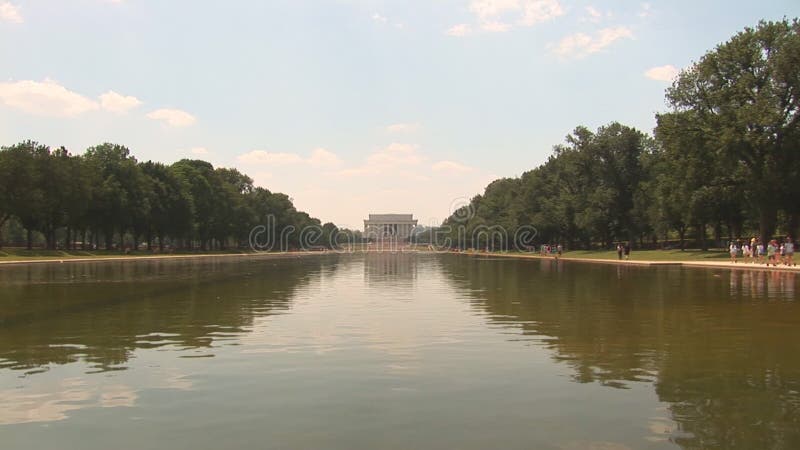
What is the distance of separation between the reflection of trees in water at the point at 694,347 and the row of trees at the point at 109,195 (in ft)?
250

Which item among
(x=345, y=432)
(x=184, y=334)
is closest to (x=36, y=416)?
(x=345, y=432)

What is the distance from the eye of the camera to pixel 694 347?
1443 cm

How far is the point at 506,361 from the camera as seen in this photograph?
1322 cm

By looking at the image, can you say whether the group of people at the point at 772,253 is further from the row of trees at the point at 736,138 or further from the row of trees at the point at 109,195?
the row of trees at the point at 109,195

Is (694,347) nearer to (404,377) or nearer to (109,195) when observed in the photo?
(404,377)

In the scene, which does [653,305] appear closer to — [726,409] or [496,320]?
[496,320]

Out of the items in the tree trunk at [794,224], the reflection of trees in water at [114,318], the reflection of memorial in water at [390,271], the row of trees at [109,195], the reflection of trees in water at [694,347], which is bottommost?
the reflection of memorial in water at [390,271]

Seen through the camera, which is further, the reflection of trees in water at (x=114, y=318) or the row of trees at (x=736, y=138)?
the row of trees at (x=736, y=138)

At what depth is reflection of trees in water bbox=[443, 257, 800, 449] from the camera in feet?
28.6

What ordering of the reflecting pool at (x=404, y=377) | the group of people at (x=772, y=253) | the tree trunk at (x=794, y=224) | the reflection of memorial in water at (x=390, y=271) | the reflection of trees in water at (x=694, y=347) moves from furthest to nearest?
the tree trunk at (x=794, y=224)
the group of people at (x=772, y=253)
the reflection of memorial in water at (x=390, y=271)
the reflection of trees in water at (x=694, y=347)
the reflecting pool at (x=404, y=377)

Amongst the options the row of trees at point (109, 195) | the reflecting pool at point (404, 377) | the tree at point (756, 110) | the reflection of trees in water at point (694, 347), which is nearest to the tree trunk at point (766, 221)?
the tree at point (756, 110)

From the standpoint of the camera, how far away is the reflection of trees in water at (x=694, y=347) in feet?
28.6

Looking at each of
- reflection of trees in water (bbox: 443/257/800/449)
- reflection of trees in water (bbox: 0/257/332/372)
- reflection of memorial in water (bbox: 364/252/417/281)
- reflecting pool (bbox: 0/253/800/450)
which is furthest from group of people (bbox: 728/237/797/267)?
reflection of trees in water (bbox: 0/257/332/372)

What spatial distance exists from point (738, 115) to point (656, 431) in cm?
6288
